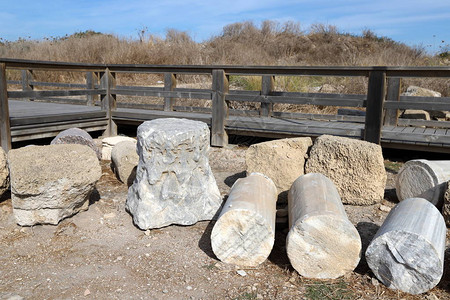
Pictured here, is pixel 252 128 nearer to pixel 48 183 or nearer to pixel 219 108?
pixel 219 108

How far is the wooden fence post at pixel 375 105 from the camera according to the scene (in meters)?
5.95

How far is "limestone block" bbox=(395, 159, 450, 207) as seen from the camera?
4430 millimetres

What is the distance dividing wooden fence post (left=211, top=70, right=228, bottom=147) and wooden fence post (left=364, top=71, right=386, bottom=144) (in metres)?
2.40

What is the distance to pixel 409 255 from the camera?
120 inches

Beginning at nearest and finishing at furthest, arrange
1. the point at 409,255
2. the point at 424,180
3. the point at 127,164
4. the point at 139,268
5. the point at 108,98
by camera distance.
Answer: the point at 409,255 < the point at 139,268 < the point at 424,180 < the point at 127,164 < the point at 108,98

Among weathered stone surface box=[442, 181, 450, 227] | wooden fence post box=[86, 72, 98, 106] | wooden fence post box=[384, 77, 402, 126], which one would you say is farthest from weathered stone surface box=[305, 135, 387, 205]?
wooden fence post box=[86, 72, 98, 106]

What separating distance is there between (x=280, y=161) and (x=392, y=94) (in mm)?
3529

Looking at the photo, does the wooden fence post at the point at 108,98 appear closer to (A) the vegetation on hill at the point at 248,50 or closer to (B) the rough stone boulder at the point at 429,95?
(A) the vegetation on hill at the point at 248,50

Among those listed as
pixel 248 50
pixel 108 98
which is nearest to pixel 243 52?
pixel 248 50

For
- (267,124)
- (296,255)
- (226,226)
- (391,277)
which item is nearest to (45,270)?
(226,226)

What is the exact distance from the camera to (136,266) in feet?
11.4

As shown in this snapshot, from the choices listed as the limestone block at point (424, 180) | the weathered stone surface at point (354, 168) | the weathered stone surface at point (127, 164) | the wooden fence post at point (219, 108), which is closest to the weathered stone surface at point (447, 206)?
the limestone block at point (424, 180)

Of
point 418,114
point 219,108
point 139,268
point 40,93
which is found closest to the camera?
point 139,268

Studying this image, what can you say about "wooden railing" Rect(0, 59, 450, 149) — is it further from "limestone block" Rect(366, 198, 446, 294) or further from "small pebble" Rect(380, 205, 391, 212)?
"limestone block" Rect(366, 198, 446, 294)
